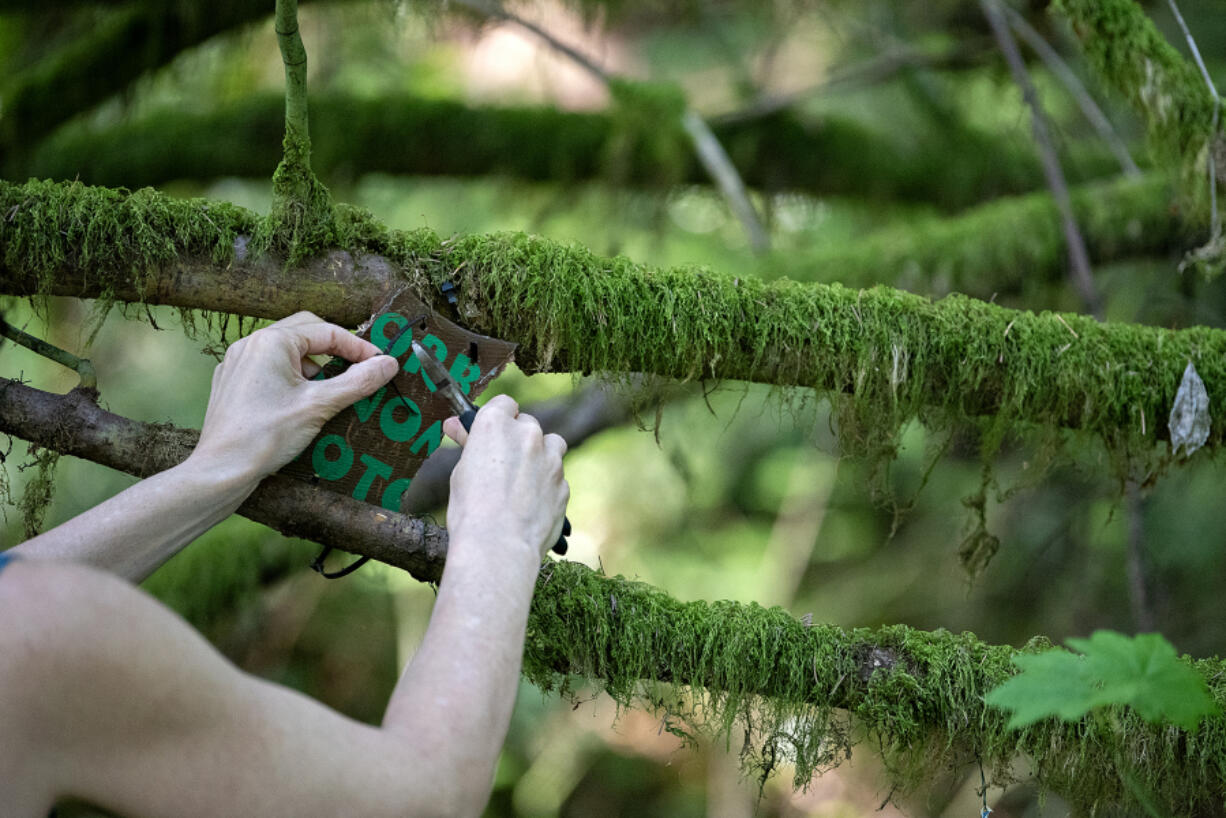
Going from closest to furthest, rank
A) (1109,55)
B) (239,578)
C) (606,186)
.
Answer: (1109,55) → (239,578) → (606,186)

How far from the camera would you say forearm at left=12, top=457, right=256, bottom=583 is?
54.7 inches

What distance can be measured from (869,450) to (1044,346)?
1.37 ft

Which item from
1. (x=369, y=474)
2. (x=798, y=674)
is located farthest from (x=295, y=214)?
(x=798, y=674)

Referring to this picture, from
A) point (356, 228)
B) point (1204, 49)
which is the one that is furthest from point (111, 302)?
point (1204, 49)

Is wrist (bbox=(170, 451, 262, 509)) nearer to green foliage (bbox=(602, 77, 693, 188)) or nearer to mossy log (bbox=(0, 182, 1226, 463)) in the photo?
mossy log (bbox=(0, 182, 1226, 463))

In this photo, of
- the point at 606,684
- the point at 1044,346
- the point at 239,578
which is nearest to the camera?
the point at 606,684

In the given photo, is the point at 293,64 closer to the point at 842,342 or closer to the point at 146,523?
the point at 146,523

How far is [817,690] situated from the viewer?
1714 mm

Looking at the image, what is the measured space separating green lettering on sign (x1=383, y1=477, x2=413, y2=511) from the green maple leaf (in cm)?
102

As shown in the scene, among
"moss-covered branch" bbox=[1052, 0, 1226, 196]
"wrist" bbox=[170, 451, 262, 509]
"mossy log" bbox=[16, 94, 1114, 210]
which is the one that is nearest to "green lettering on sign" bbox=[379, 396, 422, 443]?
"wrist" bbox=[170, 451, 262, 509]

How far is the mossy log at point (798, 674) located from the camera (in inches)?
65.5

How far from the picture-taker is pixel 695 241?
6.29m

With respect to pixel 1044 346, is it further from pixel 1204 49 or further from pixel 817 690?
pixel 1204 49

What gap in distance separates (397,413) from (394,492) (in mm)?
150
